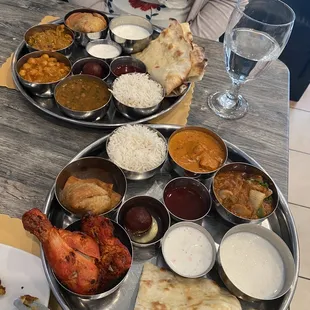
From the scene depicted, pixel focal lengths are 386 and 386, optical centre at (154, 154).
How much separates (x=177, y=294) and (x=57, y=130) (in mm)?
809

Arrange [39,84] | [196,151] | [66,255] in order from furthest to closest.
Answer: [39,84] < [196,151] < [66,255]

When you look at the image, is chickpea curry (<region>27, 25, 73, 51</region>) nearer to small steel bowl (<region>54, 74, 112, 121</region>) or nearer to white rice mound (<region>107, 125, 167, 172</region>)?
small steel bowl (<region>54, 74, 112, 121</region>)

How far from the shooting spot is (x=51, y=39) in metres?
1.84

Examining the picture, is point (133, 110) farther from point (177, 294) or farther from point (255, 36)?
point (177, 294)

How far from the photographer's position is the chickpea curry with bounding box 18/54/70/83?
165 centimetres

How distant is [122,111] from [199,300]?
815 mm

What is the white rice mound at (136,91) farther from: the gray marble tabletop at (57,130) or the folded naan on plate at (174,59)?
the gray marble tabletop at (57,130)

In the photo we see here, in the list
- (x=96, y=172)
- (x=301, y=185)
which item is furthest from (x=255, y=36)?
(x=301, y=185)

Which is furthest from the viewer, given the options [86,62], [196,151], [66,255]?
[86,62]

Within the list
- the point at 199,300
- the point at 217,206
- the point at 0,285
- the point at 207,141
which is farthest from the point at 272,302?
the point at 0,285

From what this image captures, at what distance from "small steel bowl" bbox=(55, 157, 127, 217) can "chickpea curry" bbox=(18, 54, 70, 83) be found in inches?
19.2

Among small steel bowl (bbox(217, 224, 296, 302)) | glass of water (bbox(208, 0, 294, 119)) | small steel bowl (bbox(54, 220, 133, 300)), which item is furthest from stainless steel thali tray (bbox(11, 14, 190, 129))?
small steel bowl (bbox(217, 224, 296, 302))

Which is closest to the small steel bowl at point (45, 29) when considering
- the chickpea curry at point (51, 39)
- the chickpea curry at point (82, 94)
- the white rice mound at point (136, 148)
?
the chickpea curry at point (51, 39)

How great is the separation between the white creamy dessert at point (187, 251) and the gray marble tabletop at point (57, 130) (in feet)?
1.43
